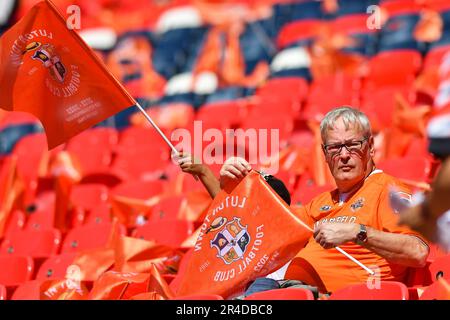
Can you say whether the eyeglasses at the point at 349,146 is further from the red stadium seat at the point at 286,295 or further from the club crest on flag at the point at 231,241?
the red stadium seat at the point at 286,295

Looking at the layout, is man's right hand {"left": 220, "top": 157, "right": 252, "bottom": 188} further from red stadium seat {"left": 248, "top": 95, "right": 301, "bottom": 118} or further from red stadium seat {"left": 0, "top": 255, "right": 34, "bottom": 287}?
red stadium seat {"left": 248, "top": 95, "right": 301, "bottom": 118}

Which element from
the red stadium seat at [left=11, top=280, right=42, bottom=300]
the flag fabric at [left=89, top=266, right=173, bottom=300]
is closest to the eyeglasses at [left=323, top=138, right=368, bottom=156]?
the flag fabric at [left=89, top=266, right=173, bottom=300]

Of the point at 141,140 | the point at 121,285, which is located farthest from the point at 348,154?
the point at 141,140

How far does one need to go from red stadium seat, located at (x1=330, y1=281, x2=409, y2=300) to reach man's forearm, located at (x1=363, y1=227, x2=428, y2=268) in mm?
242

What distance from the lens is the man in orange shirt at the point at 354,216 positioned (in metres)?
3.38

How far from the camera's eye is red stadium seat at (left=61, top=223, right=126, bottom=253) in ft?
18.2

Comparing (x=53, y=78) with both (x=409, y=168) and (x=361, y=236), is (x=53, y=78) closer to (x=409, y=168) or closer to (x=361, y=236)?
(x=361, y=236)

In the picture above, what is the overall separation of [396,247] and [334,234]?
0.77 ft

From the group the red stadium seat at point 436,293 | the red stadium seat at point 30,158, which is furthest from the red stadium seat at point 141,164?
the red stadium seat at point 436,293

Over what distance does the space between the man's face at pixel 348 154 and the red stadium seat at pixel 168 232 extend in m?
1.59

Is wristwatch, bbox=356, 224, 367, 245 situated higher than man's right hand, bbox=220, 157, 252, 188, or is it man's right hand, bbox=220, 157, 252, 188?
man's right hand, bbox=220, 157, 252, 188

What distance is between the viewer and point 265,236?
3584mm

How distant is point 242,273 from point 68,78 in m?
1.34

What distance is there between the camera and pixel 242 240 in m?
3.67
